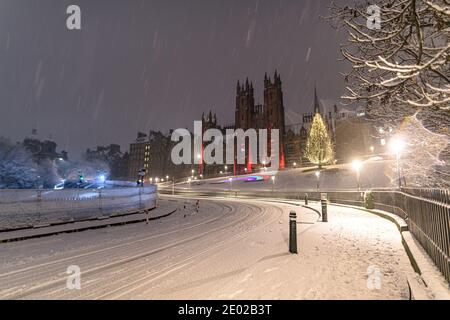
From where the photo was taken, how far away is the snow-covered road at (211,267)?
4664 millimetres

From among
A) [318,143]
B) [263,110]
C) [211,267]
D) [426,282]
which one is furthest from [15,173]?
[263,110]

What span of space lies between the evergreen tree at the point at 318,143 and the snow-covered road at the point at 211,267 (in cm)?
4504

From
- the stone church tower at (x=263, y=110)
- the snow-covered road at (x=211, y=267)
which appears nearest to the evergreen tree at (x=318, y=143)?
the stone church tower at (x=263, y=110)

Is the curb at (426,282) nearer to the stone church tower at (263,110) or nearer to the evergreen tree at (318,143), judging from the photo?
the evergreen tree at (318,143)

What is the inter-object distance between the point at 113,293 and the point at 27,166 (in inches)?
2161

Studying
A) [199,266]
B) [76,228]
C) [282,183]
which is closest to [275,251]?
[199,266]

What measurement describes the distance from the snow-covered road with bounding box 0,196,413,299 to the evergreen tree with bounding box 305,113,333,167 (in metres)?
45.0

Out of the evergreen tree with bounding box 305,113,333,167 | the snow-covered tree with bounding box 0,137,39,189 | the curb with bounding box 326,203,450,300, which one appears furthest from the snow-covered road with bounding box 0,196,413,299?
the evergreen tree with bounding box 305,113,333,167

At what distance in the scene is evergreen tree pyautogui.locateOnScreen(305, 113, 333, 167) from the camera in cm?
5269

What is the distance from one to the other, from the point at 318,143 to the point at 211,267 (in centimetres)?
5136

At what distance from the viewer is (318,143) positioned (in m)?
53.7

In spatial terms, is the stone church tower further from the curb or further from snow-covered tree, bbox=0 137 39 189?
the curb

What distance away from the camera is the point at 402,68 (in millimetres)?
4668
